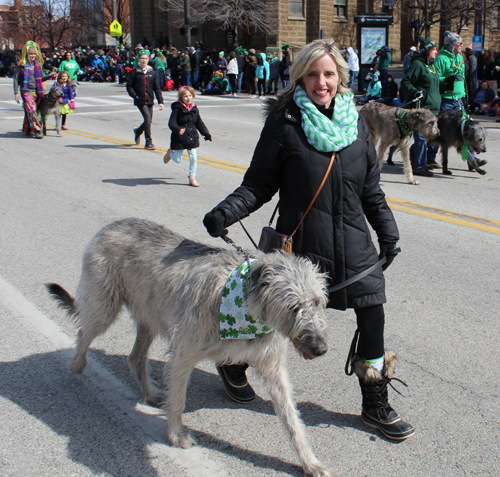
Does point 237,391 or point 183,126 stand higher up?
point 183,126

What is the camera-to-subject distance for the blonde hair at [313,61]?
287cm

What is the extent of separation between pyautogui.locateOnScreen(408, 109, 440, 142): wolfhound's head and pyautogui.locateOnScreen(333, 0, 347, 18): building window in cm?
3493

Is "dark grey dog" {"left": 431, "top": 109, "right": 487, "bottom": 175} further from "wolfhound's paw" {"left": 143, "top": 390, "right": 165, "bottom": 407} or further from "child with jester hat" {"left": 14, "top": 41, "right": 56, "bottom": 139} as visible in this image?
"child with jester hat" {"left": 14, "top": 41, "right": 56, "bottom": 139}

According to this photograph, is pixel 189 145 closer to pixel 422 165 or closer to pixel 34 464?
pixel 422 165

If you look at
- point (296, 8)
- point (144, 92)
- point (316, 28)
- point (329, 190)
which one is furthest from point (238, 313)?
point (296, 8)

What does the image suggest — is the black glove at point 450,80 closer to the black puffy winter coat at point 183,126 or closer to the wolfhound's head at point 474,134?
the wolfhound's head at point 474,134

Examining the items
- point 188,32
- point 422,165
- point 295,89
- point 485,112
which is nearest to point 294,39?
point 188,32

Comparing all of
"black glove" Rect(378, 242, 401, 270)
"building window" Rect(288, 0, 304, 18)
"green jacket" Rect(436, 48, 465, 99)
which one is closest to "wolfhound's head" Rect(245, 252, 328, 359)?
"black glove" Rect(378, 242, 401, 270)

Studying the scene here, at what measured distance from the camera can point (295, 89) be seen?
9.82ft

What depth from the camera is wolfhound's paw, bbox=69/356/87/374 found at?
3643 mm

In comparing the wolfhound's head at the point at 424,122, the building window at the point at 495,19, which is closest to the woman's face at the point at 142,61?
the wolfhound's head at the point at 424,122

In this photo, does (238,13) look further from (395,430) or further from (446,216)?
(395,430)

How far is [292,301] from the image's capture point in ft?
7.89

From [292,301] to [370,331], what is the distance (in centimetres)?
86
